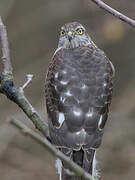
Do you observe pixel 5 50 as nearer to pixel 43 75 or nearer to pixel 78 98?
pixel 78 98

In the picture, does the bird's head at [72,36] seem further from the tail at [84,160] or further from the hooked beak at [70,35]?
the tail at [84,160]

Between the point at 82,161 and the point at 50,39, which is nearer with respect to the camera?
the point at 82,161

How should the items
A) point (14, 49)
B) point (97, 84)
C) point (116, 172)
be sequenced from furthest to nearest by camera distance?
point (14, 49) → point (116, 172) → point (97, 84)

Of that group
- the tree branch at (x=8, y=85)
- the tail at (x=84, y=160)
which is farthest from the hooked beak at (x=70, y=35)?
the tail at (x=84, y=160)

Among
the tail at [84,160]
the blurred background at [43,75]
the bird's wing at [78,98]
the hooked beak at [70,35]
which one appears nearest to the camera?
the tail at [84,160]

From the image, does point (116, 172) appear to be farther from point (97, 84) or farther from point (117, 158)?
point (97, 84)

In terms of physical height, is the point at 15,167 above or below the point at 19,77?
below

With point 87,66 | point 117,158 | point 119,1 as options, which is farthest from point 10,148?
point 87,66

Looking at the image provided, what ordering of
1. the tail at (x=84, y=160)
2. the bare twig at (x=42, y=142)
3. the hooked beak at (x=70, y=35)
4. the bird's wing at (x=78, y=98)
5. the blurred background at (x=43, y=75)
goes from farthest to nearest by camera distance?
the blurred background at (x=43, y=75)
the hooked beak at (x=70, y=35)
the bird's wing at (x=78, y=98)
the tail at (x=84, y=160)
the bare twig at (x=42, y=142)
